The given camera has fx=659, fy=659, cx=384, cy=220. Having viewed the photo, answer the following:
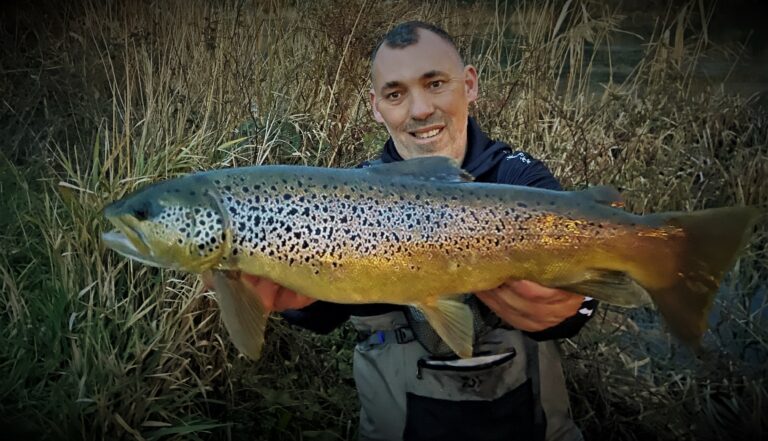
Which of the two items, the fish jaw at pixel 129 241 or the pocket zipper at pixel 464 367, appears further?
the pocket zipper at pixel 464 367

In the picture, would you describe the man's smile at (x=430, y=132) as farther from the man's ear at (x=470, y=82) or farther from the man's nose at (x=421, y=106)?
the man's ear at (x=470, y=82)

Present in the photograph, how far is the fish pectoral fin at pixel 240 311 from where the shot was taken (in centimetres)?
186

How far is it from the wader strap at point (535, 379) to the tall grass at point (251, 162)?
758 mm

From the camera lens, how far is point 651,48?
4.96 m

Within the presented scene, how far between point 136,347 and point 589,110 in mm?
3918

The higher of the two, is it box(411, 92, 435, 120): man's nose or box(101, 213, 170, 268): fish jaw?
box(411, 92, 435, 120): man's nose

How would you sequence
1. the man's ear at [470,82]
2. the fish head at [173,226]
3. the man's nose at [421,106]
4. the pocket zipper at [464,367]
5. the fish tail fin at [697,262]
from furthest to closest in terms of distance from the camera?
the man's ear at [470,82], the man's nose at [421,106], the pocket zipper at [464,367], the fish head at [173,226], the fish tail fin at [697,262]

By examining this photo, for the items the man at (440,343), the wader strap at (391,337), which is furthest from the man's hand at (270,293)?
the wader strap at (391,337)

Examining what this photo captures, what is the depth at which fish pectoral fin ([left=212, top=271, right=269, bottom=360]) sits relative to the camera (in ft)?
6.09

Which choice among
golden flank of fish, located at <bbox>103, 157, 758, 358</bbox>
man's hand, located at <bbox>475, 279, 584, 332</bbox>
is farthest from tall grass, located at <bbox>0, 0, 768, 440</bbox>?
man's hand, located at <bbox>475, 279, 584, 332</bbox>

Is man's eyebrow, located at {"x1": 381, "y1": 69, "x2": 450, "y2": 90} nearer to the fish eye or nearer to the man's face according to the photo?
the man's face

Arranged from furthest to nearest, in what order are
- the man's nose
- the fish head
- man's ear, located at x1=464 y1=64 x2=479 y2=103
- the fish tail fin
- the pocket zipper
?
man's ear, located at x1=464 y1=64 x2=479 y2=103 → the man's nose → the pocket zipper → the fish head → the fish tail fin

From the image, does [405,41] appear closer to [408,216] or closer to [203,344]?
[408,216]

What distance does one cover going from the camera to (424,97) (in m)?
2.56
